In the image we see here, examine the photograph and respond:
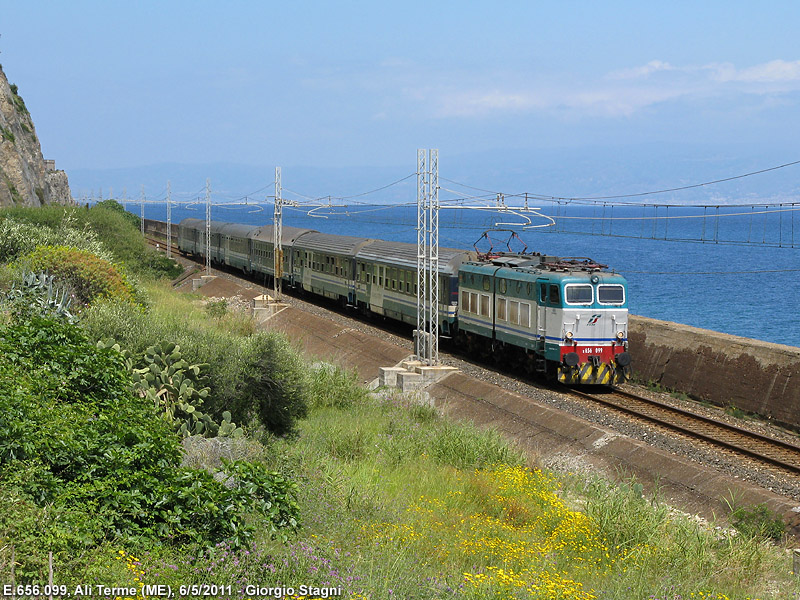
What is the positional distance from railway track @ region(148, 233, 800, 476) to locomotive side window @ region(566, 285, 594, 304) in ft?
7.88

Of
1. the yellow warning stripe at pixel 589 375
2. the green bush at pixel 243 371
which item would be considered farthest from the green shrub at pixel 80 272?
the yellow warning stripe at pixel 589 375

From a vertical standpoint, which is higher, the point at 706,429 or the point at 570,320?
the point at 570,320

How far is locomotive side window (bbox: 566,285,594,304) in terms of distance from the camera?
23078 mm

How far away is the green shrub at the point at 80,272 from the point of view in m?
27.7

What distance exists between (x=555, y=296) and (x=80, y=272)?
1461 cm

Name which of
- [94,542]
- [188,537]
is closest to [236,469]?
[188,537]

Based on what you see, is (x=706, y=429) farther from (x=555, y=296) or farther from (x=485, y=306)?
(x=485, y=306)

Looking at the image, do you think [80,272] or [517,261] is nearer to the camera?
[517,261]

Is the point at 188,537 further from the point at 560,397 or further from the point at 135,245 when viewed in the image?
the point at 135,245

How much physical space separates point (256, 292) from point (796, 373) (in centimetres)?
3180

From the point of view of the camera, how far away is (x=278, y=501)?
1035cm

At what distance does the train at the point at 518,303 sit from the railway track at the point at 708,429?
0.99 meters

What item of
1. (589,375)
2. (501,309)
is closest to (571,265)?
(501,309)

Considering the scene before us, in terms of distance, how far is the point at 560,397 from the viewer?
22.7m
